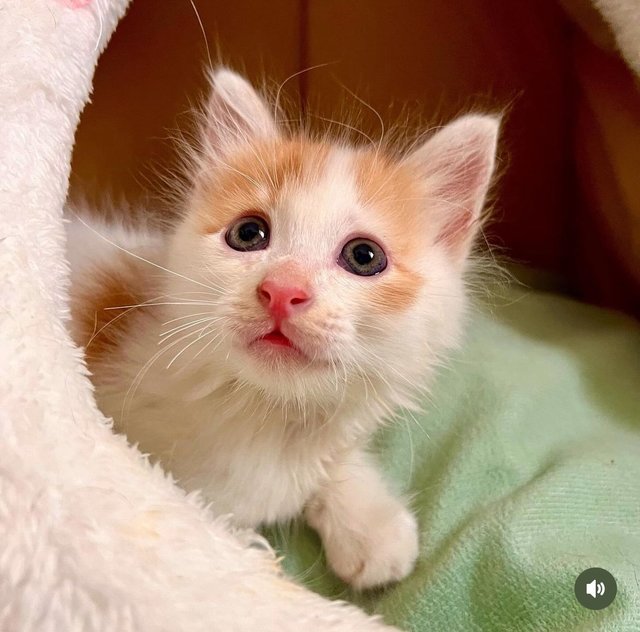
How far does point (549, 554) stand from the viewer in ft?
2.80

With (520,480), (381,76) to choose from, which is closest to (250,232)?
(520,480)

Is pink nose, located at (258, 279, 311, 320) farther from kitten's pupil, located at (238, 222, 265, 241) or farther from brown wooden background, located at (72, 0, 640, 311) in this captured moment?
brown wooden background, located at (72, 0, 640, 311)

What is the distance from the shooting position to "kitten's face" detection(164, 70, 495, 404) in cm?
77

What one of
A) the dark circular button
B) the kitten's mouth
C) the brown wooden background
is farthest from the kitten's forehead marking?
the brown wooden background

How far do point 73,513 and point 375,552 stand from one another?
0.50 metres

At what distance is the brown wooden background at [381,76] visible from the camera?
1.43 metres

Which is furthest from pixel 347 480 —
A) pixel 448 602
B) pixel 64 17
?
pixel 64 17

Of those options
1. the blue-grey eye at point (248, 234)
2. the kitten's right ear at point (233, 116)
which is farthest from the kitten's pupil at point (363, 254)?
the kitten's right ear at point (233, 116)

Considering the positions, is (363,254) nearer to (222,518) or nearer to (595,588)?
(222,518)

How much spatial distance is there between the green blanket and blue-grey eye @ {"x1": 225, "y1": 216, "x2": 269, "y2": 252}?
17.4 inches

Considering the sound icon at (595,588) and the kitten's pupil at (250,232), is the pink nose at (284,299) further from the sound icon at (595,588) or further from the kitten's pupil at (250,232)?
the sound icon at (595,588)

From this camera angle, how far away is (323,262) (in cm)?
82

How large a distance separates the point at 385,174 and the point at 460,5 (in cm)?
67

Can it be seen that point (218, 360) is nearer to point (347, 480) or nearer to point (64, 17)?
point (347, 480)
